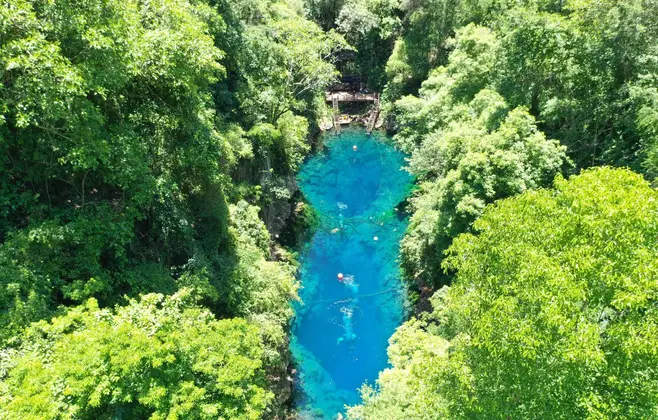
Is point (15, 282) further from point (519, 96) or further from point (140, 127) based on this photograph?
point (519, 96)

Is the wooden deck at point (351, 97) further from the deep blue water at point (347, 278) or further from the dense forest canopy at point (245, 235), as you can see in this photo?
the dense forest canopy at point (245, 235)

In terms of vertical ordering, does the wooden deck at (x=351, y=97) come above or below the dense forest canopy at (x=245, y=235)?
above

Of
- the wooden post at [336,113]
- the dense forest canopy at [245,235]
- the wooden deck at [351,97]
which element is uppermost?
the wooden deck at [351,97]

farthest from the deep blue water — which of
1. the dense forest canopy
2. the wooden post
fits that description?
the wooden post

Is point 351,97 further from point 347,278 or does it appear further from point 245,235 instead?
point 245,235

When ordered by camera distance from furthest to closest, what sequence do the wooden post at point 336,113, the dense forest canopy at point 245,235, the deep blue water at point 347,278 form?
the wooden post at point 336,113, the deep blue water at point 347,278, the dense forest canopy at point 245,235

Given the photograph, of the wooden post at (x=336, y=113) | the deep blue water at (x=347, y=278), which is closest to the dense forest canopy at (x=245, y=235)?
the deep blue water at (x=347, y=278)

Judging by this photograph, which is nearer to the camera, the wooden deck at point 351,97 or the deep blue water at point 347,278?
the deep blue water at point 347,278
